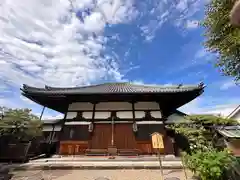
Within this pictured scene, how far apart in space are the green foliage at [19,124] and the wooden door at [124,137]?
4.94m

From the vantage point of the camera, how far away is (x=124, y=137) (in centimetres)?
990

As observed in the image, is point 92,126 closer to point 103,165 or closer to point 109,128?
point 109,128

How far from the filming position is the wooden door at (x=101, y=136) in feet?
A: 32.0

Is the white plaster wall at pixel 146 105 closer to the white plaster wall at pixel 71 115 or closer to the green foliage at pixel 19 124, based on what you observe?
the white plaster wall at pixel 71 115

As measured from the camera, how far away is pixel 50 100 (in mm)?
11398

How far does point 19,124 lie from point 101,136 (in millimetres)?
4869

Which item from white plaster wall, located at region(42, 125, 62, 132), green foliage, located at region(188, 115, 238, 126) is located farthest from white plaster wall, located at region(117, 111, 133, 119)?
white plaster wall, located at region(42, 125, 62, 132)

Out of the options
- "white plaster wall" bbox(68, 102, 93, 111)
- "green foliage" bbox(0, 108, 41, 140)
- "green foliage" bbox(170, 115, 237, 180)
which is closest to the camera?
"green foliage" bbox(170, 115, 237, 180)

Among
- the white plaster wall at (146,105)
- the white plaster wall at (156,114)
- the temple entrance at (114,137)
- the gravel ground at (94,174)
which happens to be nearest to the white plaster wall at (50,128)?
the temple entrance at (114,137)

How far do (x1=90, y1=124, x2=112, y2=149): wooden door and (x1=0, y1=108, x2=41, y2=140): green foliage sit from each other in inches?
139

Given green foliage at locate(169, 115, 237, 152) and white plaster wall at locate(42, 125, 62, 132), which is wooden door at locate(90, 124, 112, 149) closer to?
green foliage at locate(169, 115, 237, 152)

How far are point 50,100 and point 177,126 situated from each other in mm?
9350

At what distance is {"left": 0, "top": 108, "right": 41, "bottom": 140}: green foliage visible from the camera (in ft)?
25.6

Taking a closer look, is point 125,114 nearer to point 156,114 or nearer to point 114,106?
point 114,106
